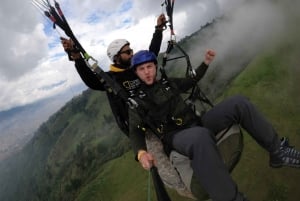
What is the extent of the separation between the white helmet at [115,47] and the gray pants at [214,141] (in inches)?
95.2

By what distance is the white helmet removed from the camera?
25.0ft

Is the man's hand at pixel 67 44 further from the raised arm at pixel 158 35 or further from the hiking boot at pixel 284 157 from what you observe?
the hiking boot at pixel 284 157

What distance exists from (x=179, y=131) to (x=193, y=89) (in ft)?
4.77

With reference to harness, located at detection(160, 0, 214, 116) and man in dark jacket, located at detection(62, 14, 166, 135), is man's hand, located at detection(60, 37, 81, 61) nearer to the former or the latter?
man in dark jacket, located at detection(62, 14, 166, 135)

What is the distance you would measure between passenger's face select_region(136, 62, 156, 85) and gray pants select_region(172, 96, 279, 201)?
1.16 metres

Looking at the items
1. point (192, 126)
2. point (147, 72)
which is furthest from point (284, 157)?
point (147, 72)

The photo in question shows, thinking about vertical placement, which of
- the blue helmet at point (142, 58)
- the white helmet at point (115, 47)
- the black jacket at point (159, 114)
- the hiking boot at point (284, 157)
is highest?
the white helmet at point (115, 47)

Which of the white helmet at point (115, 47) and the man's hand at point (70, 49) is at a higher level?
the man's hand at point (70, 49)

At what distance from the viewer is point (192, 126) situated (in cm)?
638

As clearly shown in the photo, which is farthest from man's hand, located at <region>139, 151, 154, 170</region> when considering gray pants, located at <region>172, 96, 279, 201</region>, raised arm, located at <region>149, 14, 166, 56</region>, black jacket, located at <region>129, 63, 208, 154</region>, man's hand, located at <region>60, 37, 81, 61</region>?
raised arm, located at <region>149, 14, 166, 56</region>

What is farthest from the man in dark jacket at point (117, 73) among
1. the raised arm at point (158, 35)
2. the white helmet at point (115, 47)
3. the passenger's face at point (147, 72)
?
the raised arm at point (158, 35)

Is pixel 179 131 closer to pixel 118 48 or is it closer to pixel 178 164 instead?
pixel 178 164

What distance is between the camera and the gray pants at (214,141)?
5.38 meters

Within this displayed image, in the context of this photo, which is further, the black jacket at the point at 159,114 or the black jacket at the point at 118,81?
the black jacket at the point at 118,81
